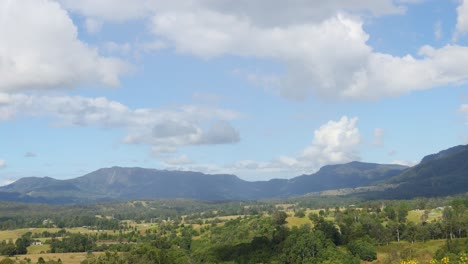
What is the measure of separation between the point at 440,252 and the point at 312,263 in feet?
173

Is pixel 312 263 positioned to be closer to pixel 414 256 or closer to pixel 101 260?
pixel 414 256

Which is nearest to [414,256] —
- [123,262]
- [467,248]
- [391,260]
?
[391,260]

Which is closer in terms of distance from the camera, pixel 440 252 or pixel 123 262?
pixel 440 252

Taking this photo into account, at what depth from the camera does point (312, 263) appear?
653 ft

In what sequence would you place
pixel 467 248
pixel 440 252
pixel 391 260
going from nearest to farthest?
pixel 467 248
pixel 440 252
pixel 391 260

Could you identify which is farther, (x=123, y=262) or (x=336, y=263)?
(x=123, y=262)

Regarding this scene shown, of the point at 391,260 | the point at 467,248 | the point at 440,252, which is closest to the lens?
the point at 467,248

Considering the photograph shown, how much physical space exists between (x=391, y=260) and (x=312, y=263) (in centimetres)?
3441

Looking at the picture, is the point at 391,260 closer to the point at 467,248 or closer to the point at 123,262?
the point at 467,248

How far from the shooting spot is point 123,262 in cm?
19862

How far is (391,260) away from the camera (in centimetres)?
19750

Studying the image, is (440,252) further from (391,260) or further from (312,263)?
(312,263)

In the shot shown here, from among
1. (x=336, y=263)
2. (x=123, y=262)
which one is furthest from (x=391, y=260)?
Answer: (x=123, y=262)

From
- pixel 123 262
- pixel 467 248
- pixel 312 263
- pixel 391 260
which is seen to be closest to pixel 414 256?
pixel 391 260
